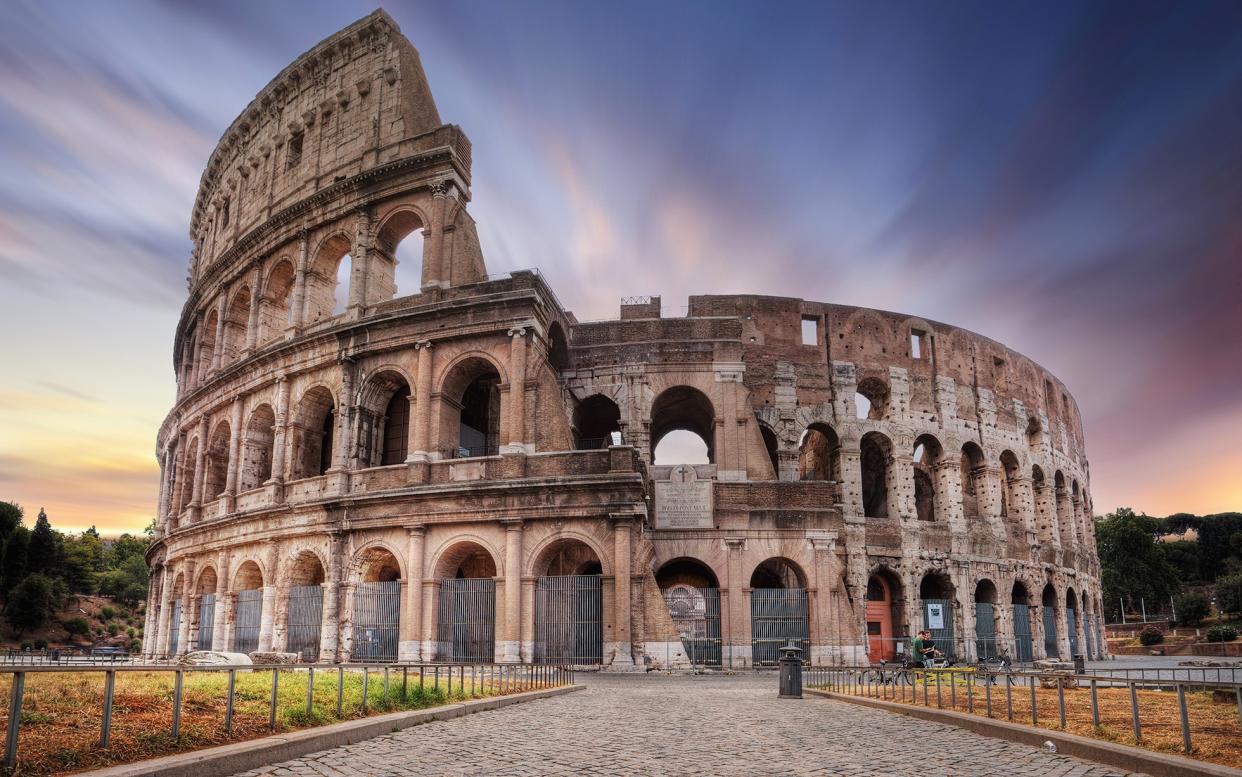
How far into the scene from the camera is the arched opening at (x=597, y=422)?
28.0 metres

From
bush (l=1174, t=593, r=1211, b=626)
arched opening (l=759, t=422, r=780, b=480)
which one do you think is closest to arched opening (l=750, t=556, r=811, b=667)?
arched opening (l=759, t=422, r=780, b=480)

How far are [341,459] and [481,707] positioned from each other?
14.1 metres

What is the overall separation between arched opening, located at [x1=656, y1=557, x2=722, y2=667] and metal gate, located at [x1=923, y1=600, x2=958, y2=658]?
7.98 metres

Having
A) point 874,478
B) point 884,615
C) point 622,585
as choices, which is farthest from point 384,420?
point 874,478

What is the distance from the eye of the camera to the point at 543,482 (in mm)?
20625

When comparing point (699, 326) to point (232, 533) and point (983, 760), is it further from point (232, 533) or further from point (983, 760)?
point (983, 760)

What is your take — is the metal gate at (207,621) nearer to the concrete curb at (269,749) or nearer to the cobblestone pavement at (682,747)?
the cobblestone pavement at (682,747)

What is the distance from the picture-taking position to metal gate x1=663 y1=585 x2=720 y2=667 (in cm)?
2300

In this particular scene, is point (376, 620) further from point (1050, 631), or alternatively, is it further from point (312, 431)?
point (1050, 631)

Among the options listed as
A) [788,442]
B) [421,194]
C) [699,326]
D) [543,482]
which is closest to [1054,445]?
[788,442]

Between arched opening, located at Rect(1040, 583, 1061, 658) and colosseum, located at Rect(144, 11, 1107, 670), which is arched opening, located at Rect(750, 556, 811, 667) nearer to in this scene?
colosseum, located at Rect(144, 11, 1107, 670)

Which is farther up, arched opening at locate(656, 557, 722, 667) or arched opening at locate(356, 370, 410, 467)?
arched opening at locate(356, 370, 410, 467)

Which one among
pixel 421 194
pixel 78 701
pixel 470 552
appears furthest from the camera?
pixel 421 194

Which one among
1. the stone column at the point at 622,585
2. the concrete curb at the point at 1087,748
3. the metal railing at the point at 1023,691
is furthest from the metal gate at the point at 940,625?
the concrete curb at the point at 1087,748
